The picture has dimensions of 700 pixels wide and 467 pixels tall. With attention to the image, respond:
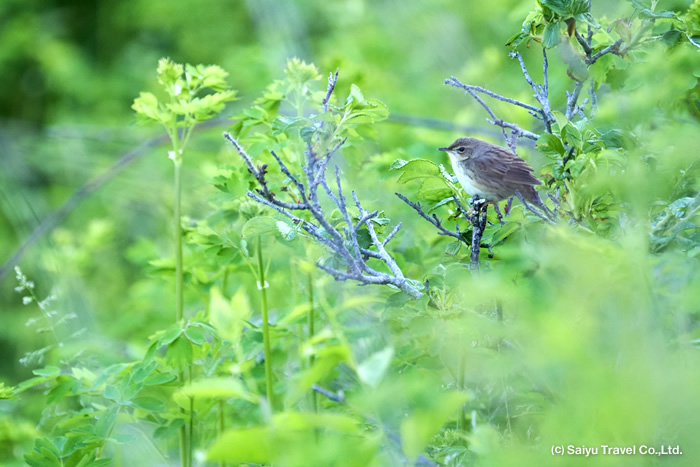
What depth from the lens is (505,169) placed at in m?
1.40

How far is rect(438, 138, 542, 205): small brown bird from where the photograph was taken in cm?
136

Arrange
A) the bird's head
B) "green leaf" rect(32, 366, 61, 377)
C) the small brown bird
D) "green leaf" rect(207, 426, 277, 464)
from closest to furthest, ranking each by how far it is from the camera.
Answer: "green leaf" rect(207, 426, 277, 464) < "green leaf" rect(32, 366, 61, 377) < the small brown bird < the bird's head

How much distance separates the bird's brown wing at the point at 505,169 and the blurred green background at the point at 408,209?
18cm

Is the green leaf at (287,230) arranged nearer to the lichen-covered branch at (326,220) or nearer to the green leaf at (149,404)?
the lichen-covered branch at (326,220)

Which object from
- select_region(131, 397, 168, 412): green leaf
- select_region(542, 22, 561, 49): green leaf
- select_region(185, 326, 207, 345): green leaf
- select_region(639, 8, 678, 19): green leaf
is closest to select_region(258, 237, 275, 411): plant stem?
select_region(185, 326, 207, 345): green leaf

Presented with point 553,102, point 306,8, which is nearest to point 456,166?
point 553,102

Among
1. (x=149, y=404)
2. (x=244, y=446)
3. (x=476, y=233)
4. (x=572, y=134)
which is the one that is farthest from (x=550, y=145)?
(x=149, y=404)

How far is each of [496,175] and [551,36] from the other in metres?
0.42

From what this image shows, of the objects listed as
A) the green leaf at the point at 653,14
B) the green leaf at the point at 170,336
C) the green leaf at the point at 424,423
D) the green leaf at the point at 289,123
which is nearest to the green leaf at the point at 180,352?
the green leaf at the point at 170,336

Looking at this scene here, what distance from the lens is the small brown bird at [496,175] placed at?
1358mm

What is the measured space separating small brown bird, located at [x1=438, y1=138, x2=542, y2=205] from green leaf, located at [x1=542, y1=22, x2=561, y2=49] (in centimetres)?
32

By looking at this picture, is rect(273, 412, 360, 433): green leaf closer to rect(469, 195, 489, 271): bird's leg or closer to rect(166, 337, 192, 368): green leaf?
rect(469, 195, 489, 271): bird's leg

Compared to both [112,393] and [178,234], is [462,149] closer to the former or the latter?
[178,234]

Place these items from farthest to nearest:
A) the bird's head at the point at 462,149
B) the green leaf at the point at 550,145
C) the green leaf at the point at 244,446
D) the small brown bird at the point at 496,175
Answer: the bird's head at the point at 462,149 < the small brown bird at the point at 496,175 < the green leaf at the point at 550,145 < the green leaf at the point at 244,446
